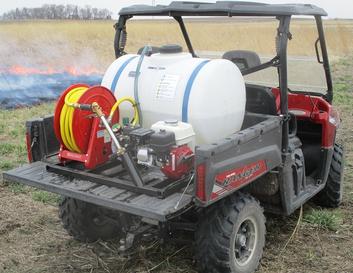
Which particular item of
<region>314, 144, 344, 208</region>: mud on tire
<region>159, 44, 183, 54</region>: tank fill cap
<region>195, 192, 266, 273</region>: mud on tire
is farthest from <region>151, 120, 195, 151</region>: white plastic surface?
<region>314, 144, 344, 208</region>: mud on tire

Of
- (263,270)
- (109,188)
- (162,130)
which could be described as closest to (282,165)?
(263,270)

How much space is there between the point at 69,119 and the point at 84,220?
1030mm

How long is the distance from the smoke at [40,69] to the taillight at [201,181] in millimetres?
7964

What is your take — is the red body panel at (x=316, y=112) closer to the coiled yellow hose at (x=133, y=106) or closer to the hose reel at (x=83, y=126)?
the coiled yellow hose at (x=133, y=106)

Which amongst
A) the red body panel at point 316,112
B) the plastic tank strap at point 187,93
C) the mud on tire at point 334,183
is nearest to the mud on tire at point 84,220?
the plastic tank strap at point 187,93

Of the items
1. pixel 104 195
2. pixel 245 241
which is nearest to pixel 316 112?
pixel 245 241

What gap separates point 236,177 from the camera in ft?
10.7

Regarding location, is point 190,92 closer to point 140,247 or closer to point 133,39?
point 140,247

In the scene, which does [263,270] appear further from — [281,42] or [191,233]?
[281,42]

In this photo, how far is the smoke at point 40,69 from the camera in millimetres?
10789

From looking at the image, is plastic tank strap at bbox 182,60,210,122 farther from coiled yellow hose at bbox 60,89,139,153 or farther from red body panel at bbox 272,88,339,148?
red body panel at bbox 272,88,339,148

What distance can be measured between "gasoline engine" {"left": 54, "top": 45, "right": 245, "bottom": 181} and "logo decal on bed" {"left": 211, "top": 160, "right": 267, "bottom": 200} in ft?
1.07

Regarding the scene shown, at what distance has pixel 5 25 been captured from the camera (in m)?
22.0

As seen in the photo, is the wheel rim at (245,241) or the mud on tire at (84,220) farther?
the mud on tire at (84,220)
